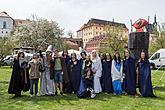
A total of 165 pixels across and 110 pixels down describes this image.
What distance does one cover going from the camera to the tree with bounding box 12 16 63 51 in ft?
173

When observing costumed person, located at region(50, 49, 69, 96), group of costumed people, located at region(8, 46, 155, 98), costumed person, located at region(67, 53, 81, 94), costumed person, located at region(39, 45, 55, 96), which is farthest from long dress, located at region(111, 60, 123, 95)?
costumed person, located at region(39, 45, 55, 96)

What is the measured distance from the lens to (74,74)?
11648 mm

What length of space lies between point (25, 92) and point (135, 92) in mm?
4492

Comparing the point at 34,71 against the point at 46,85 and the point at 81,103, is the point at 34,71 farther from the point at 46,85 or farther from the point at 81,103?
the point at 81,103

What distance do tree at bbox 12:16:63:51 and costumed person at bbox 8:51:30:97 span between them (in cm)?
4094

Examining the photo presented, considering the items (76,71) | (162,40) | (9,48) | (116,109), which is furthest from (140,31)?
(9,48)

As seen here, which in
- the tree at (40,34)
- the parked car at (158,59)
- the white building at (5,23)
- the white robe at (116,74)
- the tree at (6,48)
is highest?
the white building at (5,23)

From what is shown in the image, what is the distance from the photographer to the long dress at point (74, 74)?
11.6m

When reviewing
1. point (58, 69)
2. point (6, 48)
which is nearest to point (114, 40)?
point (6, 48)

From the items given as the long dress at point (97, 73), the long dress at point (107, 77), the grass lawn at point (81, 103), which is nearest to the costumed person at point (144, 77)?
the grass lawn at point (81, 103)

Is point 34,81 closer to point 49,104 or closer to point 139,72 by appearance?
point 49,104

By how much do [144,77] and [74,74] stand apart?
2.74 meters

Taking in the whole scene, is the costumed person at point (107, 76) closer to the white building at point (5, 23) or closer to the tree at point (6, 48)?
the tree at point (6, 48)

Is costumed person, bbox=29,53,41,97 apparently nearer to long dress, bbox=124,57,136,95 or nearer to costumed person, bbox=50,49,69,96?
costumed person, bbox=50,49,69,96
